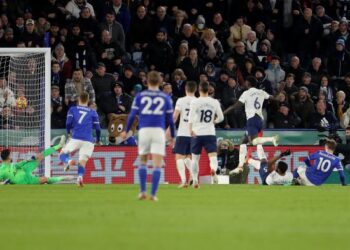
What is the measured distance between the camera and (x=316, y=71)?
33875 mm

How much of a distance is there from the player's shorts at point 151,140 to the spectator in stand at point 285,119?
12.5 meters

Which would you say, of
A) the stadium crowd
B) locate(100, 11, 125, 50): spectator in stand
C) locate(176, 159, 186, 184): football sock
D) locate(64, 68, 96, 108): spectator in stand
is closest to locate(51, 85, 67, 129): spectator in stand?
the stadium crowd

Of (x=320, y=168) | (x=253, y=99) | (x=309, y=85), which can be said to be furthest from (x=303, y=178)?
(x=309, y=85)

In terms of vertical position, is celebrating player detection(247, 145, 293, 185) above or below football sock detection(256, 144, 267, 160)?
below

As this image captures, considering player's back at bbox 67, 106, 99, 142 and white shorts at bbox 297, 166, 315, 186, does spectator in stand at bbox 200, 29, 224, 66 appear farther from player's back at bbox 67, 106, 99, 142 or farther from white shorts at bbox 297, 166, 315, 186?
player's back at bbox 67, 106, 99, 142

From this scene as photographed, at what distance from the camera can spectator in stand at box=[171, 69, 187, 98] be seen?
1246 inches

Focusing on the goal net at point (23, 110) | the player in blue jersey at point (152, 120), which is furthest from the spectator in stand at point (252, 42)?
the player in blue jersey at point (152, 120)

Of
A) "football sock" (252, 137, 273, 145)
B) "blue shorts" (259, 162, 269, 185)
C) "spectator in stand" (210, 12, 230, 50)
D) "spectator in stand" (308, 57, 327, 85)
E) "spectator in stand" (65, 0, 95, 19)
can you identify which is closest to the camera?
"football sock" (252, 137, 273, 145)

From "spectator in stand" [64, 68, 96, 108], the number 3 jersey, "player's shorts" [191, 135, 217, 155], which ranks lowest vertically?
"player's shorts" [191, 135, 217, 155]

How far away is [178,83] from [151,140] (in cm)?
1256

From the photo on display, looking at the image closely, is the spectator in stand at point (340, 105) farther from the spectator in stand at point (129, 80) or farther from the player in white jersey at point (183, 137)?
the player in white jersey at point (183, 137)

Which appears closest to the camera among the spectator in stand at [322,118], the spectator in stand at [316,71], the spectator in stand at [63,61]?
the spectator in stand at [322,118]

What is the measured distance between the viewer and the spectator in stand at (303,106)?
3200cm

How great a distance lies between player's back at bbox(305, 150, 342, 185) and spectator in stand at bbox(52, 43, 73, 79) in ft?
24.4
